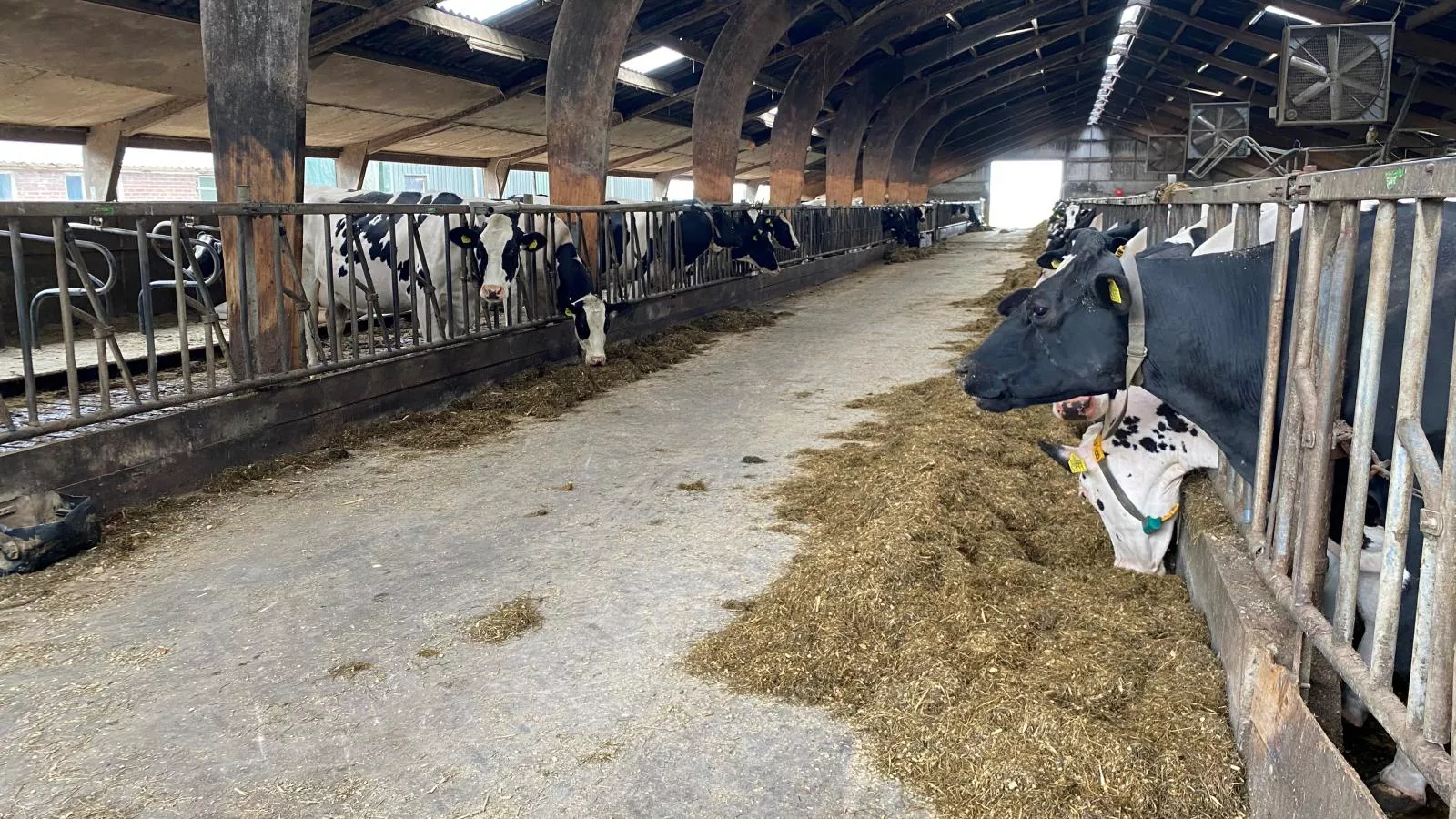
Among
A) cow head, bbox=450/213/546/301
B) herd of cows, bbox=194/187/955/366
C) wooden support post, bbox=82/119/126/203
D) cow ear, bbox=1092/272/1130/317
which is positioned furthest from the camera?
wooden support post, bbox=82/119/126/203

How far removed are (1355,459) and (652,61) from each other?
1817cm

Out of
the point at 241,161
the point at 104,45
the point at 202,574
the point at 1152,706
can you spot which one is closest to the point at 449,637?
the point at 202,574

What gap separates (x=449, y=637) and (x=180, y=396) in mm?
2650

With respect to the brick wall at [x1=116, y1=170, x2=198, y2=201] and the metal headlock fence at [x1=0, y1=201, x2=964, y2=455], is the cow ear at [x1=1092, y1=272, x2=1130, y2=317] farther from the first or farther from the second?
the brick wall at [x1=116, y1=170, x2=198, y2=201]

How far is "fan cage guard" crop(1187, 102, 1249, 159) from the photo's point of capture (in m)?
16.1

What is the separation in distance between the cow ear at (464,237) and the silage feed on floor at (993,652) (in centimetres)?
437

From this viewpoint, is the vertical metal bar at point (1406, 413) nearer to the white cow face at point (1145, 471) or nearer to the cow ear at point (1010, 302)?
the white cow face at point (1145, 471)

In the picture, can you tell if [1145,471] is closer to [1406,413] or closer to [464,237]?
[1406,413]

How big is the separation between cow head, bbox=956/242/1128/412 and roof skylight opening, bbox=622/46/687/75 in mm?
15674

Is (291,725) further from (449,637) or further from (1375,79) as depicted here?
(1375,79)

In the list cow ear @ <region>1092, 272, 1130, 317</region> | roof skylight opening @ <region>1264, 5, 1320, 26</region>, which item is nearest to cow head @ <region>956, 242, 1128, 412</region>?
cow ear @ <region>1092, 272, 1130, 317</region>

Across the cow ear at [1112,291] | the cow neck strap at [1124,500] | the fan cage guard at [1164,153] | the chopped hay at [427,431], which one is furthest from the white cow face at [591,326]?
the fan cage guard at [1164,153]

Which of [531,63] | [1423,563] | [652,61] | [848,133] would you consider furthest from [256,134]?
[848,133]

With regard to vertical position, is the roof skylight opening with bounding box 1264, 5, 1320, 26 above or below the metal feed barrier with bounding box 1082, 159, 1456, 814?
above
